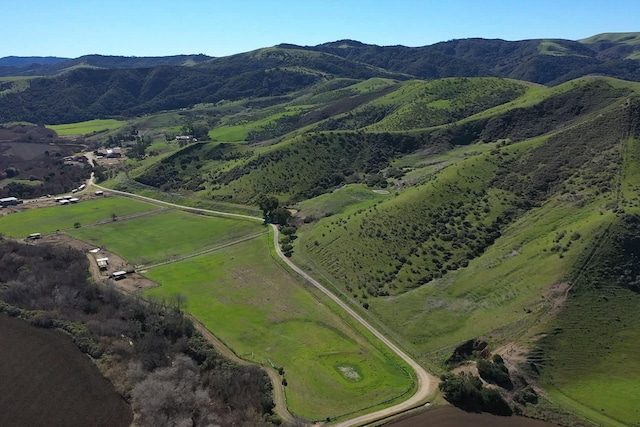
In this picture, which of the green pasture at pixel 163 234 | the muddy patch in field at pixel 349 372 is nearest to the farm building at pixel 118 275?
the green pasture at pixel 163 234

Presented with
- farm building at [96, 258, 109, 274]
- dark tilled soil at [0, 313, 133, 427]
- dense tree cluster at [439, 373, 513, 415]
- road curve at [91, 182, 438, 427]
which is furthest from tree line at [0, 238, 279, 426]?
dense tree cluster at [439, 373, 513, 415]

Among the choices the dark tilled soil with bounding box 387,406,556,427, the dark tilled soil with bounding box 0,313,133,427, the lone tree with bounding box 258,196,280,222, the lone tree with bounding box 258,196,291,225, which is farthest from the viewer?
the lone tree with bounding box 258,196,280,222

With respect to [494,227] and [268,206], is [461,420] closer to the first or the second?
[494,227]

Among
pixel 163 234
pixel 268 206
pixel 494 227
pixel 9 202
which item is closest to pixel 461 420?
pixel 494 227

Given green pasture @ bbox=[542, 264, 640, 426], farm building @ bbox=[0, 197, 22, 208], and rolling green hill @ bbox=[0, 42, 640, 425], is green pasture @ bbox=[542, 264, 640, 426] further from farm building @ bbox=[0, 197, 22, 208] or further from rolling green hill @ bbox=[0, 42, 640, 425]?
farm building @ bbox=[0, 197, 22, 208]

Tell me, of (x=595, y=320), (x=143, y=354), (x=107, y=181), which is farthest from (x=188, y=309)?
(x=107, y=181)
